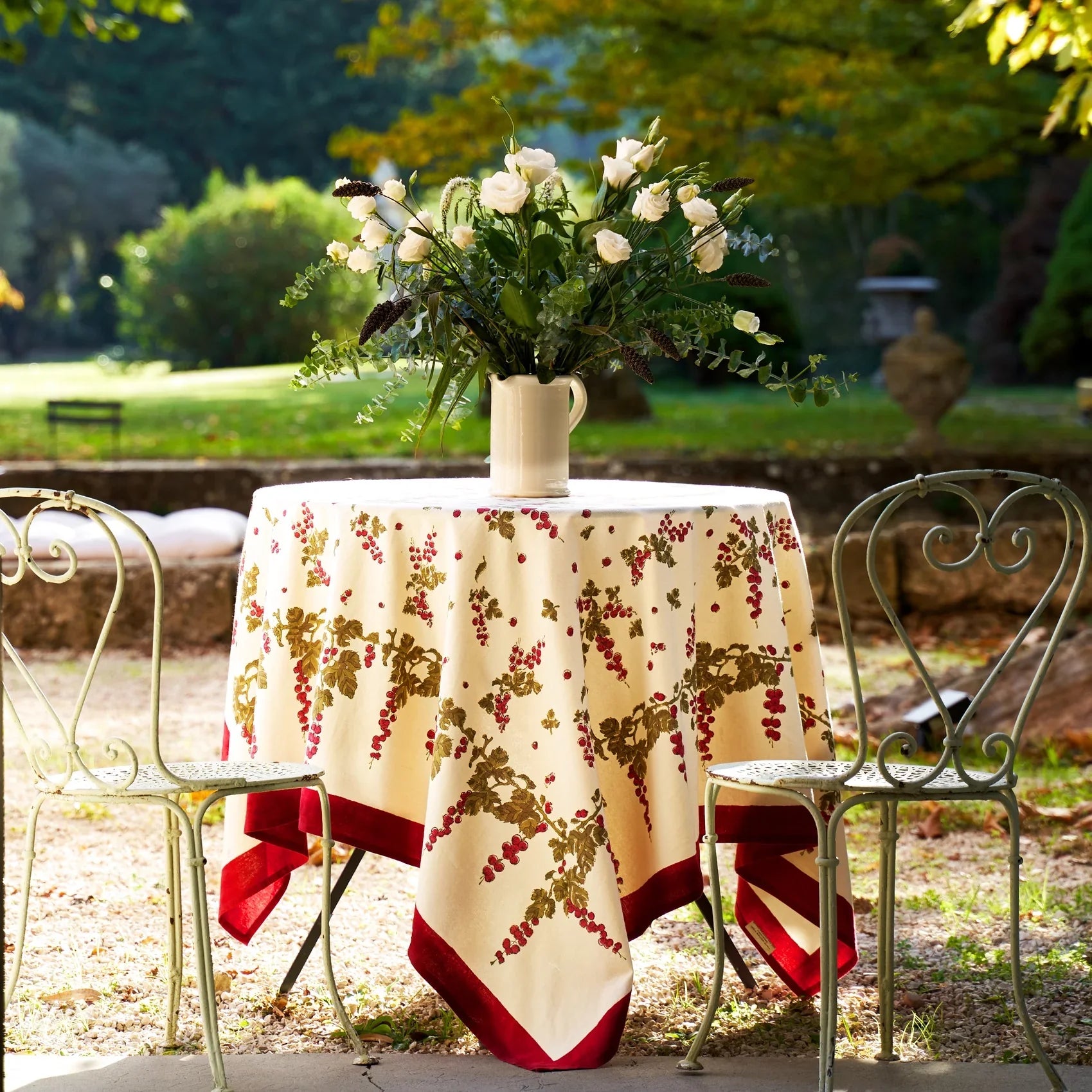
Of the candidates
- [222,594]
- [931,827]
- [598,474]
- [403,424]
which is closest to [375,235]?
[931,827]

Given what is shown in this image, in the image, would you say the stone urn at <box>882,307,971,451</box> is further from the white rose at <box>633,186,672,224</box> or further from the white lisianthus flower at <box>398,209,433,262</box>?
the white lisianthus flower at <box>398,209,433,262</box>

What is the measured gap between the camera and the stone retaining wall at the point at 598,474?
8461 mm

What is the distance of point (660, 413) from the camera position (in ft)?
48.4

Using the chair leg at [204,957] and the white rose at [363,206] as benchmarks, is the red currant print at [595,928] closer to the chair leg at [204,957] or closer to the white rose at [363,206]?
the chair leg at [204,957]

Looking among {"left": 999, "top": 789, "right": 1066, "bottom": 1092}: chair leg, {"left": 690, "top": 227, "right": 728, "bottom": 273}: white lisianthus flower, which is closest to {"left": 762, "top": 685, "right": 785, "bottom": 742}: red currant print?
{"left": 999, "top": 789, "right": 1066, "bottom": 1092}: chair leg

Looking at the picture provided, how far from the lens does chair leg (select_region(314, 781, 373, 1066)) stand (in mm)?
2648

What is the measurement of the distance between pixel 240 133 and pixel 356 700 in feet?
107

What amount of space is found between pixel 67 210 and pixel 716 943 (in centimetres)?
3300

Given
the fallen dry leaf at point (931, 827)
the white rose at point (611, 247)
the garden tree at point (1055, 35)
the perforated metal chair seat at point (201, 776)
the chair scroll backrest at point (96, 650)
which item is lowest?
the fallen dry leaf at point (931, 827)

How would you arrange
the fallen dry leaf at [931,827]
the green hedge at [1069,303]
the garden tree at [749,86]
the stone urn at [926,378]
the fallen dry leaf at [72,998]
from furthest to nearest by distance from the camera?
the green hedge at [1069,303], the stone urn at [926,378], the garden tree at [749,86], the fallen dry leaf at [931,827], the fallen dry leaf at [72,998]

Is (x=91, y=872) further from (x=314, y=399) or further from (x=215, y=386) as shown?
(x=215, y=386)

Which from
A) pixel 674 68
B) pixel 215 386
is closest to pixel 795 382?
pixel 674 68

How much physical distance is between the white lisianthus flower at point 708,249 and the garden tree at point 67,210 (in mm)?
30864

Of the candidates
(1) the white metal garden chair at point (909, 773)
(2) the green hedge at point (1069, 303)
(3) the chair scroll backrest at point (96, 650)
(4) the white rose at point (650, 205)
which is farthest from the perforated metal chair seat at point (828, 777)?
(2) the green hedge at point (1069, 303)
